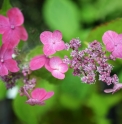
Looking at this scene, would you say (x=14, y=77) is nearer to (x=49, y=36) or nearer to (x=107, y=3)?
(x=49, y=36)

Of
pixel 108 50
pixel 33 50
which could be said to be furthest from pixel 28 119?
pixel 108 50

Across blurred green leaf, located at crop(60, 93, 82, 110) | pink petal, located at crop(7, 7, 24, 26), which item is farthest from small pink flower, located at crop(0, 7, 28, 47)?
blurred green leaf, located at crop(60, 93, 82, 110)

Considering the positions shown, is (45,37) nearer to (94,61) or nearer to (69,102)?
(94,61)

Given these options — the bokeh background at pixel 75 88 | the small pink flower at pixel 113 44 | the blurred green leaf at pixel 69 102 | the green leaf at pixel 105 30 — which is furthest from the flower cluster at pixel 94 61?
the blurred green leaf at pixel 69 102

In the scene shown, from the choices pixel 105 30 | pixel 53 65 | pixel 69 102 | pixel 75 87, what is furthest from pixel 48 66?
pixel 69 102

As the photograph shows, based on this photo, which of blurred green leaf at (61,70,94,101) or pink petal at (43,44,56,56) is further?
blurred green leaf at (61,70,94,101)

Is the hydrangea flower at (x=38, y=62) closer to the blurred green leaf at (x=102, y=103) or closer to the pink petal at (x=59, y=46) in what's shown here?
the pink petal at (x=59, y=46)

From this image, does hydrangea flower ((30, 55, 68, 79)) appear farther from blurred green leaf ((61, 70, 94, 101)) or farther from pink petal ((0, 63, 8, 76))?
blurred green leaf ((61, 70, 94, 101))

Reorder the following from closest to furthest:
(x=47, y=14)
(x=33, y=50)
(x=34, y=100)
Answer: (x=34, y=100) < (x=33, y=50) < (x=47, y=14)
